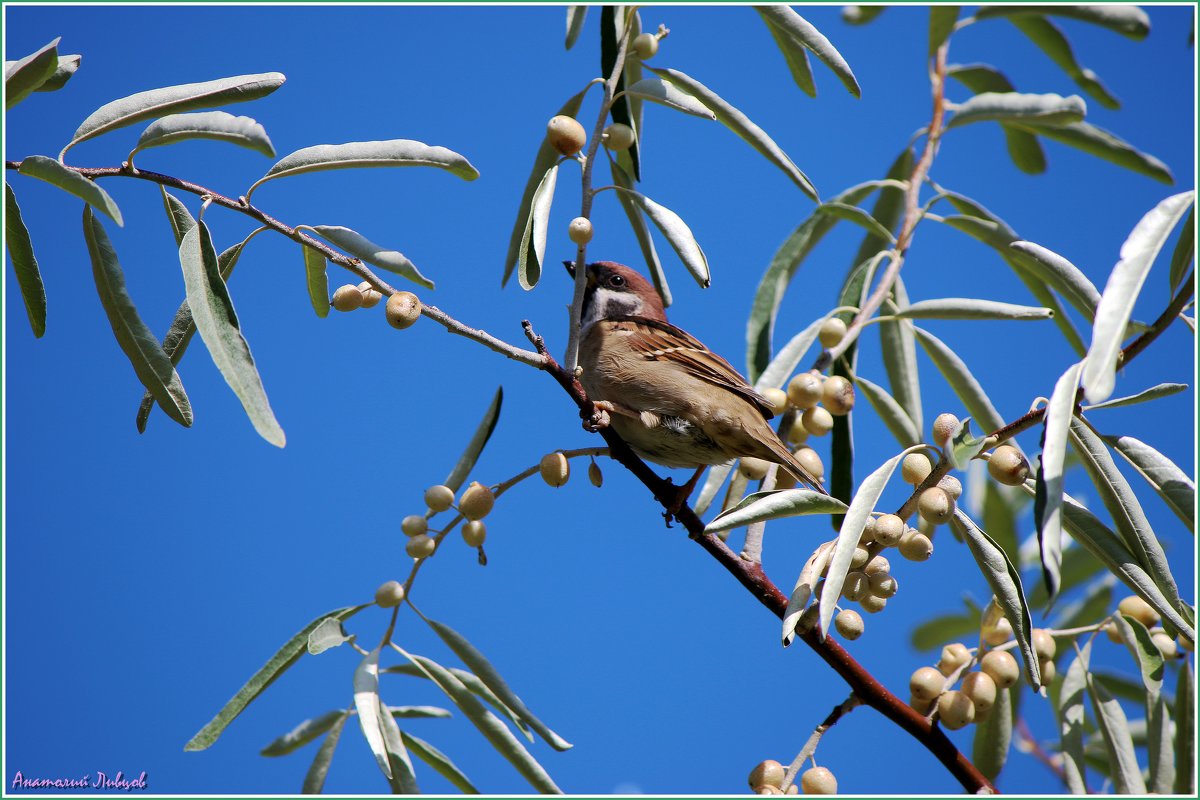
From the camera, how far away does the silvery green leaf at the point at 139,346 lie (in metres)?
1.85

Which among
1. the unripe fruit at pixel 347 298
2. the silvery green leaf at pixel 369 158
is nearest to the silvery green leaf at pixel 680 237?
the silvery green leaf at pixel 369 158

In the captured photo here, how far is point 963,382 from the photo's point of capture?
253 centimetres

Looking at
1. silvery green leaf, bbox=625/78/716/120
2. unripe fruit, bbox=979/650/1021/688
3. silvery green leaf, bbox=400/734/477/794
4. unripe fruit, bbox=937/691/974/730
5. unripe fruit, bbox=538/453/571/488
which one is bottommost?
silvery green leaf, bbox=400/734/477/794

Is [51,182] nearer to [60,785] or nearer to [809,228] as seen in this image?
[60,785]

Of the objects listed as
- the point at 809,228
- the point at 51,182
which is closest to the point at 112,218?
the point at 51,182

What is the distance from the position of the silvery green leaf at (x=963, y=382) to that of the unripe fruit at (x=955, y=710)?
0.74 m

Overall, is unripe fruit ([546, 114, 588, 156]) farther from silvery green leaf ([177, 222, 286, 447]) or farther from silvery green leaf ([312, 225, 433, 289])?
silvery green leaf ([177, 222, 286, 447])

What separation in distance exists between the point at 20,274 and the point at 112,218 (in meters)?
0.53

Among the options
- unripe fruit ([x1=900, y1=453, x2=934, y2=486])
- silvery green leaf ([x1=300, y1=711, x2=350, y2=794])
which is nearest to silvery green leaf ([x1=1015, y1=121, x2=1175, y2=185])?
unripe fruit ([x1=900, y1=453, x2=934, y2=486])

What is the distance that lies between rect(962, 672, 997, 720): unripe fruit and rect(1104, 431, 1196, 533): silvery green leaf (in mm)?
543

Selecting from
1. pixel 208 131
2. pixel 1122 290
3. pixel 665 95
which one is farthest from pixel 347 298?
pixel 1122 290

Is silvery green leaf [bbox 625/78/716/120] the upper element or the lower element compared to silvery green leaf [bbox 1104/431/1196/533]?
upper

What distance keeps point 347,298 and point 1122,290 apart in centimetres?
154

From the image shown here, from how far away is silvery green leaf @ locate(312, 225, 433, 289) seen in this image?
1.93 m
